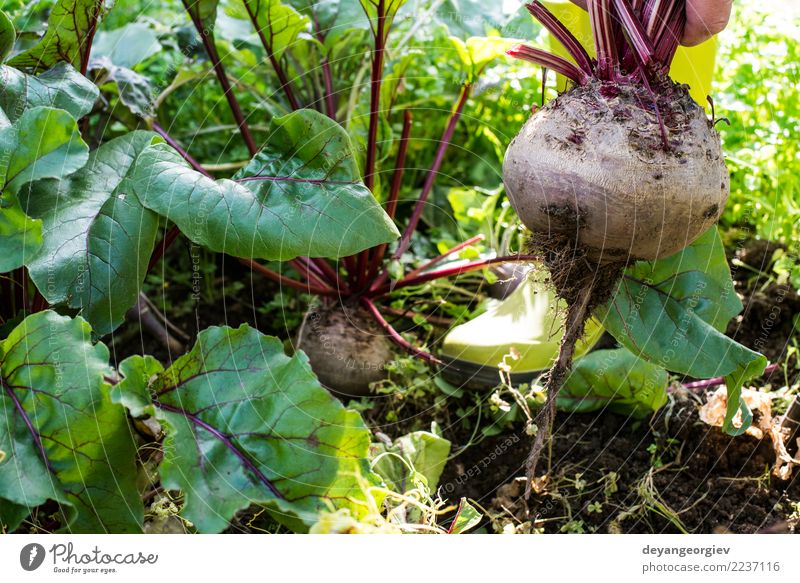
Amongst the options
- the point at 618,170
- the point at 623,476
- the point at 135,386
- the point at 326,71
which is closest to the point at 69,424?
the point at 135,386

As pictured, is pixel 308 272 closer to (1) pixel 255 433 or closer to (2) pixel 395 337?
(2) pixel 395 337

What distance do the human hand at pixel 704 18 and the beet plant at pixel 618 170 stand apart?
0.06 ft

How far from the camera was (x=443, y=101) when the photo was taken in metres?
2.04

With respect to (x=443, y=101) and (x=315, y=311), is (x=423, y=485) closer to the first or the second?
(x=315, y=311)

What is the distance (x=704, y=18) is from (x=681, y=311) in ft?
1.41

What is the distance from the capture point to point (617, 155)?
1.00m

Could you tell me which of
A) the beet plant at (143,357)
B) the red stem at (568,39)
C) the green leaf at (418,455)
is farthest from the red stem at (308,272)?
the red stem at (568,39)

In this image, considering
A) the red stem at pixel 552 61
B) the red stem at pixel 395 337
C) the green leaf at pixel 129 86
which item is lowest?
the red stem at pixel 395 337

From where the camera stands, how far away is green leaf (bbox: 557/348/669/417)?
4.40 ft

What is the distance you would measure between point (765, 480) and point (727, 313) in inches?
10.9

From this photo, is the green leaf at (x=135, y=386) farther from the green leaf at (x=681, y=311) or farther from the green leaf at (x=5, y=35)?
the green leaf at (x=681, y=311)

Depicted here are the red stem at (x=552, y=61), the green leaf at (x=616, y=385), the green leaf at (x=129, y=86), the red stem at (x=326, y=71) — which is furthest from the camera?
the red stem at (x=326, y=71)

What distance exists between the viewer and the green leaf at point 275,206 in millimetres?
1029
